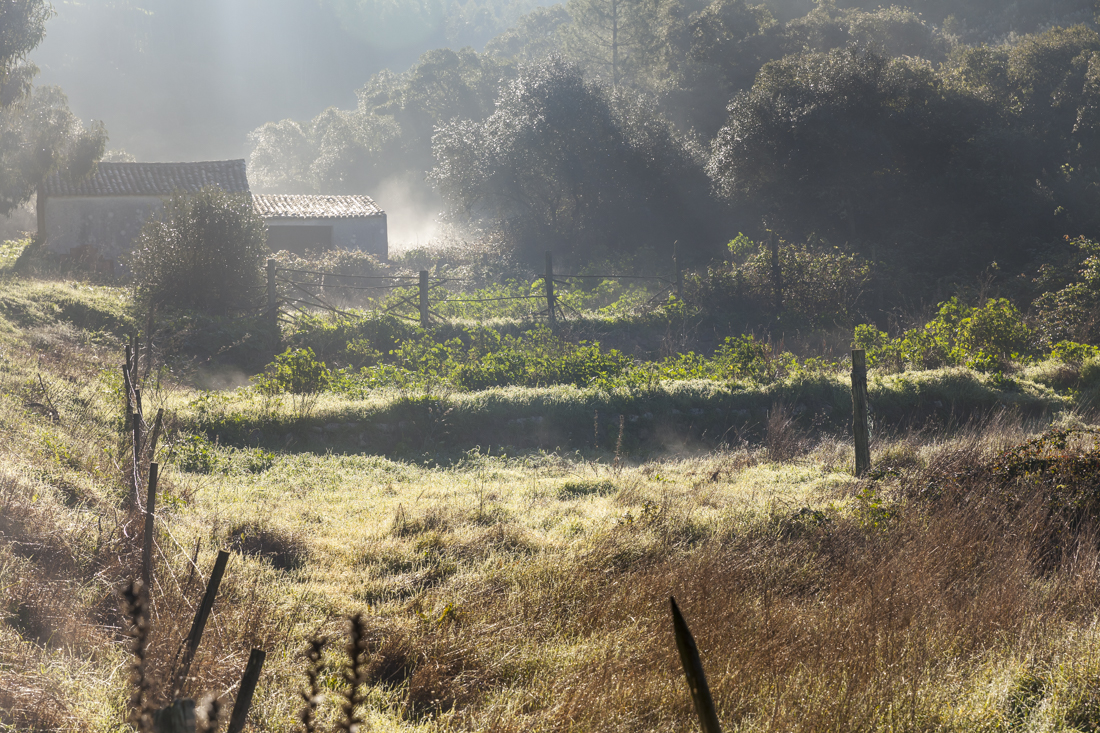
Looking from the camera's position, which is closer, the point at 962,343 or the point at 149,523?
the point at 149,523

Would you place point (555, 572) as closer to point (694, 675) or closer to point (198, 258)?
point (694, 675)

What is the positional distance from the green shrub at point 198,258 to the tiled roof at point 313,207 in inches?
449

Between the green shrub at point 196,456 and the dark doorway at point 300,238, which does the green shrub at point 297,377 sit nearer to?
the green shrub at point 196,456

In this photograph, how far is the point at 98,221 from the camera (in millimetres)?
25141

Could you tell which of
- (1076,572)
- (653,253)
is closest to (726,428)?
(1076,572)

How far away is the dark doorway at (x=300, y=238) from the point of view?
29.3 metres

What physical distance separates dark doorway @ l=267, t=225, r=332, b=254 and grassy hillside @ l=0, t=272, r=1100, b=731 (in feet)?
65.8

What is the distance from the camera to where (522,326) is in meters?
16.7

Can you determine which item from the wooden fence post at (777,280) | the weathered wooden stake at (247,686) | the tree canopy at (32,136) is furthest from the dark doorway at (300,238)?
the weathered wooden stake at (247,686)

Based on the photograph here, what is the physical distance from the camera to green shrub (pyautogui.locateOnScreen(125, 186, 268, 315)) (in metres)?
16.6

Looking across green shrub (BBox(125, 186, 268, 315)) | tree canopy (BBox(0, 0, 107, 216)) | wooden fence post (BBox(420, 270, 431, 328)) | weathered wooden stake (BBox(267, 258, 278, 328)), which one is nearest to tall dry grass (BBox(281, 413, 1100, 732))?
wooden fence post (BBox(420, 270, 431, 328))

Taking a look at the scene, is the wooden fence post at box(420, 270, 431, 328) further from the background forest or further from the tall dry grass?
the tall dry grass

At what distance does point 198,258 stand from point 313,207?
14441mm

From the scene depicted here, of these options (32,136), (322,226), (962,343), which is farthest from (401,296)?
(32,136)
